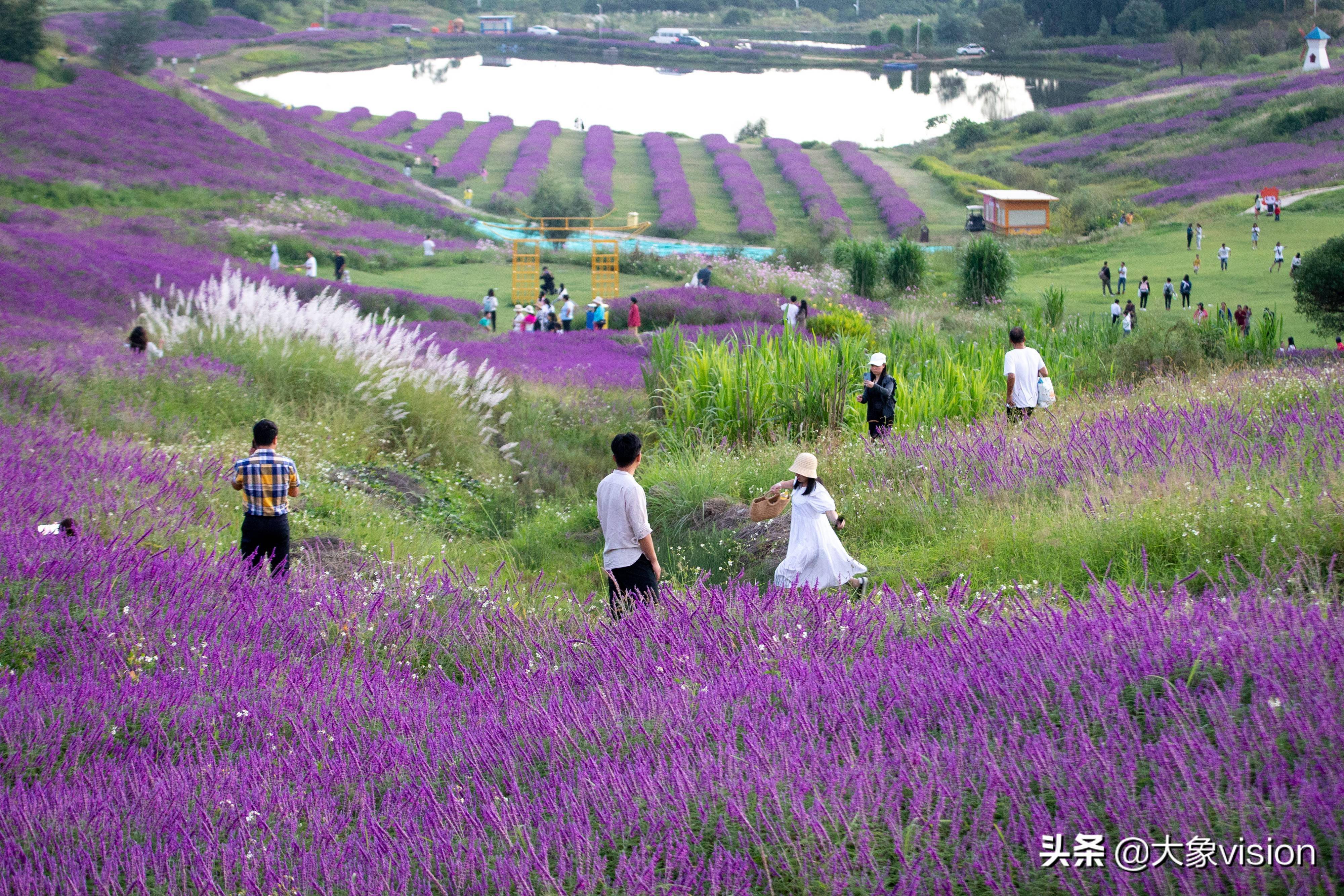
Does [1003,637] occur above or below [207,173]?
below

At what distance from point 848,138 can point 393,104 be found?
28778 mm

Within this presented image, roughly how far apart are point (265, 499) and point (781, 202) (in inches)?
1571

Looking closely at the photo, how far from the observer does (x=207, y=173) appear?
34969 mm

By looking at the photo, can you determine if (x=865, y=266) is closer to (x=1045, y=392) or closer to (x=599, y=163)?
(x=1045, y=392)

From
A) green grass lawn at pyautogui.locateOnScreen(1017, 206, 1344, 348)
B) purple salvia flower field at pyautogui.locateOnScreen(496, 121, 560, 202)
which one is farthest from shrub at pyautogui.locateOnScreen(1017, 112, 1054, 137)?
green grass lawn at pyautogui.locateOnScreen(1017, 206, 1344, 348)

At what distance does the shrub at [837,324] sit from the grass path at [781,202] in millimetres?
14038

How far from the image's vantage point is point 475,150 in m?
54.4

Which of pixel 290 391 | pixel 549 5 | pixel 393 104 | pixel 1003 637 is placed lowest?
pixel 290 391

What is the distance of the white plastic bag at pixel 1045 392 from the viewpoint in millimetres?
11219

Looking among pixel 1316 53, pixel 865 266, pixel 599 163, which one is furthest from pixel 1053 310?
pixel 1316 53

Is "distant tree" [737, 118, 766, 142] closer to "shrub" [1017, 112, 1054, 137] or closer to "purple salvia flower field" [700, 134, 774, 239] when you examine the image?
"purple salvia flower field" [700, 134, 774, 239]

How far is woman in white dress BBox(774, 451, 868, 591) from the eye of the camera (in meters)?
6.65

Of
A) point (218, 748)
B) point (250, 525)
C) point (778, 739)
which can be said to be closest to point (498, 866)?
point (778, 739)

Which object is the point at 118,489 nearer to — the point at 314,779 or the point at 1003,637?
the point at 314,779
